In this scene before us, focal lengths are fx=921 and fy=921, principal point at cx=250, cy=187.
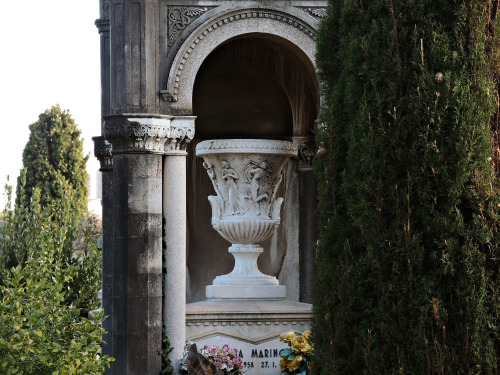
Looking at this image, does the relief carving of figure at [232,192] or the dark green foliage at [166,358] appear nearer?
the dark green foliage at [166,358]

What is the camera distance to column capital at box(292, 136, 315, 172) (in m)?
11.0

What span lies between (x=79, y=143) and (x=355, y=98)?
83.0 ft

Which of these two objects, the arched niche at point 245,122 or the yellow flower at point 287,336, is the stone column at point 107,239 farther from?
the yellow flower at point 287,336

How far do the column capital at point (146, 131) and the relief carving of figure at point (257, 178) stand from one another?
1.21 m

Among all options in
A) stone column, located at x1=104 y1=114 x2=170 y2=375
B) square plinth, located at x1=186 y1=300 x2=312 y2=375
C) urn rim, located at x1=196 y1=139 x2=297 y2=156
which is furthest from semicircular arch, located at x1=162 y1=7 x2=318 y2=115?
square plinth, located at x1=186 y1=300 x2=312 y2=375

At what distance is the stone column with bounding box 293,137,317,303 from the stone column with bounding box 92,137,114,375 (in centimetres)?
227

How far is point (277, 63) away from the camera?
36.6 ft

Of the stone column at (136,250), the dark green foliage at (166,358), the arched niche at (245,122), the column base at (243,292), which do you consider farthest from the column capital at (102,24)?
the dark green foliage at (166,358)

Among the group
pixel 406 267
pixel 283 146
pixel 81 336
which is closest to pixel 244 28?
pixel 283 146

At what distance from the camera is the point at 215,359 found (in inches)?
355

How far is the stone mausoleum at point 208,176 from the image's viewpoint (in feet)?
29.2

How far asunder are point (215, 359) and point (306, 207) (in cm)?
268

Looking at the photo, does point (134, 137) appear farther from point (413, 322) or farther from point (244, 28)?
point (413, 322)

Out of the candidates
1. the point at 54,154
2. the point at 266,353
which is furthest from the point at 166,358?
the point at 54,154
